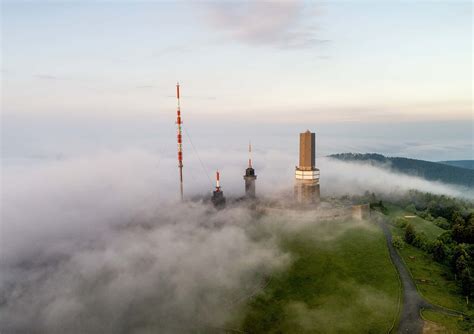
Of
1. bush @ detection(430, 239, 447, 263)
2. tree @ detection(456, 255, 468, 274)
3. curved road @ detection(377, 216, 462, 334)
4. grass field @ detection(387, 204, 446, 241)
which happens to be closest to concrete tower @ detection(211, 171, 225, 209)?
curved road @ detection(377, 216, 462, 334)

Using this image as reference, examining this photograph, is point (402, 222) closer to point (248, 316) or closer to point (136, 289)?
point (248, 316)

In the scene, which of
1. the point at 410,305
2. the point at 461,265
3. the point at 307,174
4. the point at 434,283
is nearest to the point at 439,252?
the point at 461,265

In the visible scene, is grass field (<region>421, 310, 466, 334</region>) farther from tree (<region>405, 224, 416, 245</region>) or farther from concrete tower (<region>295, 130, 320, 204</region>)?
concrete tower (<region>295, 130, 320, 204</region>)

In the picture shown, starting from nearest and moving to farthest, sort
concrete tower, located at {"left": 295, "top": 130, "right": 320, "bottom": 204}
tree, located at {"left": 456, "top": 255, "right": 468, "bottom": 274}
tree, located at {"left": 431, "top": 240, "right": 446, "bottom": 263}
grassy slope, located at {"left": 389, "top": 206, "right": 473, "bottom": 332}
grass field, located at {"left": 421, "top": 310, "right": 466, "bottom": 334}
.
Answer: grass field, located at {"left": 421, "top": 310, "right": 466, "bottom": 334} < grassy slope, located at {"left": 389, "top": 206, "right": 473, "bottom": 332} < tree, located at {"left": 456, "top": 255, "right": 468, "bottom": 274} < tree, located at {"left": 431, "top": 240, "right": 446, "bottom": 263} < concrete tower, located at {"left": 295, "top": 130, "right": 320, "bottom": 204}

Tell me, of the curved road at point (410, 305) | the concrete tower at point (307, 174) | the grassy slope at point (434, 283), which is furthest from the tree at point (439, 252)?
the concrete tower at point (307, 174)

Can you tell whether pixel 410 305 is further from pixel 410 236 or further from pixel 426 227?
pixel 426 227

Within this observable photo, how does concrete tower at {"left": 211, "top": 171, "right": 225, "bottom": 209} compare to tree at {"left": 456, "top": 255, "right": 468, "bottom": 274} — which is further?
concrete tower at {"left": 211, "top": 171, "right": 225, "bottom": 209}

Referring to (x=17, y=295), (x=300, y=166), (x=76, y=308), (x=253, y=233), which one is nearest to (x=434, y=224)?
(x=300, y=166)
